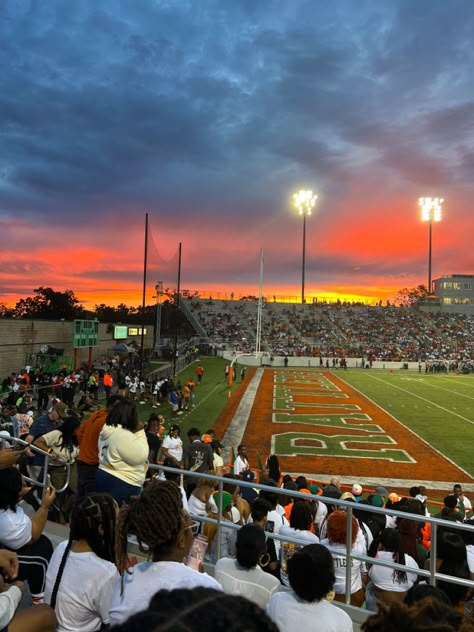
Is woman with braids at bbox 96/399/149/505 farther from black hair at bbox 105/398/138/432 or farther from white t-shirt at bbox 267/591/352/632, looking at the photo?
white t-shirt at bbox 267/591/352/632

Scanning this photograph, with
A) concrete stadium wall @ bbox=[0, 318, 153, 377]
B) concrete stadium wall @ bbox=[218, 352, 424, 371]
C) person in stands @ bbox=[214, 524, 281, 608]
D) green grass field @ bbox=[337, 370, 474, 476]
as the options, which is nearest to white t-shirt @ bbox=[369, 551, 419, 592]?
person in stands @ bbox=[214, 524, 281, 608]

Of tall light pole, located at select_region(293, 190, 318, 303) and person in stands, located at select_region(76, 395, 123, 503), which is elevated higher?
tall light pole, located at select_region(293, 190, 318, 303)

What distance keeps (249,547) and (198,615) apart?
247 cm

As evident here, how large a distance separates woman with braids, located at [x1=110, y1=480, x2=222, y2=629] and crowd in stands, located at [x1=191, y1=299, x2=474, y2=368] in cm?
5554

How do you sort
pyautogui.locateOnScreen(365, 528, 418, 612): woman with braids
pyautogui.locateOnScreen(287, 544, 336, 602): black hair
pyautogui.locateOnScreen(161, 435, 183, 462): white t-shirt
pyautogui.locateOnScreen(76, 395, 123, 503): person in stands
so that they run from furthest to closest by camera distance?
pyautogui.locateOnScreen(161, 435, 183, 462): white t-shirt → pyautogui.locateOnScreen(76, 395, 123, 503): person in stands → pyautogui.locateOnScreen(365, 528, 418, 612): woman with braids → pyautogui.locateOnScreen(287, 544, 336, 602): black hair

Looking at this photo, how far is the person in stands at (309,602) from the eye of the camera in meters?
2.72

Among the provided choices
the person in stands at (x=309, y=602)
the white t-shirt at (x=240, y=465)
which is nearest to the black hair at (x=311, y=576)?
the person in stands at (x=309, y=602)

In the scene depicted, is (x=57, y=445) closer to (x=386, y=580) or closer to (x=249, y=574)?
(x=249, y=574)

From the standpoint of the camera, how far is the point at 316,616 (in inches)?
108

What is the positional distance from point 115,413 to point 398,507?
15.2 ft

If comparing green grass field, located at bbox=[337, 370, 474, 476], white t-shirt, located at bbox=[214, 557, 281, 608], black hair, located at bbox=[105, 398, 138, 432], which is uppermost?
black hair, located at bbox=[105, 398, 138, 432]

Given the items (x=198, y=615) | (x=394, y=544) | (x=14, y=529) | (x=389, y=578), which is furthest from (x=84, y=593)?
(x=394, y=544)

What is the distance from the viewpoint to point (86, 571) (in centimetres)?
296

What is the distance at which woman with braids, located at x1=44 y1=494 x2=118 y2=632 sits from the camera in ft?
9.52
